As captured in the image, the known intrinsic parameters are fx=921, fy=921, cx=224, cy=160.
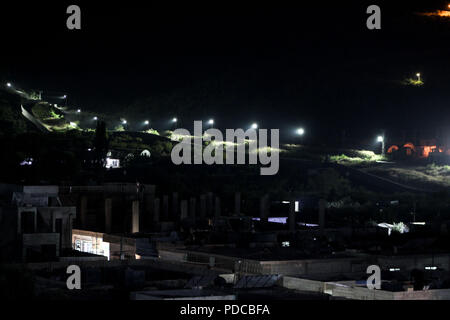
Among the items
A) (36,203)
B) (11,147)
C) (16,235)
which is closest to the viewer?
(16,235)

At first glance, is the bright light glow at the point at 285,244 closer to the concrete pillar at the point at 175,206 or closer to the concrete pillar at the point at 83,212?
the concrete pillar at the point at 83,212

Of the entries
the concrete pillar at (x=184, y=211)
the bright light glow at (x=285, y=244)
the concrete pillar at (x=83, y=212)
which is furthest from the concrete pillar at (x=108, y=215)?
the bright light glow at (x=285, y=244)

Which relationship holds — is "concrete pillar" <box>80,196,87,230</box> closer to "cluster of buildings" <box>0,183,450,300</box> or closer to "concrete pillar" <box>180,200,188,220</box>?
"cluster of buildings" <box>0,183,450,300</box>

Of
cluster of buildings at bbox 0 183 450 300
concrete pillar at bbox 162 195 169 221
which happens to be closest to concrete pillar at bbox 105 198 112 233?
cluster of buildings at bbox 0 183 450 300

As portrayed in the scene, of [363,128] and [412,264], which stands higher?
[363,128]

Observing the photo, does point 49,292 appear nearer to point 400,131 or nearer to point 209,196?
point 209,196

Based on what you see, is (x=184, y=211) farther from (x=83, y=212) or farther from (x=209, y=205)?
(x=83, y=212)

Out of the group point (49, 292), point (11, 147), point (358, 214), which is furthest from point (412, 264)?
point (11, 147)

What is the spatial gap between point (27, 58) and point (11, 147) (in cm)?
5537

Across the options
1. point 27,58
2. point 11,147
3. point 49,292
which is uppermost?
point 27,58

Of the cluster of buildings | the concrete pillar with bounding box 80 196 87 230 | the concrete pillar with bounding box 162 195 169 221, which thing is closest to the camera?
the cluster of buildings

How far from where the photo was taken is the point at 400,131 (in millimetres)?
74125

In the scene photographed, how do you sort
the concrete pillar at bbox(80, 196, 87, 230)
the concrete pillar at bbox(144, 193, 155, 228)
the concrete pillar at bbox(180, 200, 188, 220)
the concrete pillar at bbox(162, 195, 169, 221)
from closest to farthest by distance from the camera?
1. the concrete pillar at bbox(80, 196, 87, 230)
2. the concrete pillar at bbox(180, 200, 188, 220)
3. the concrete pillar at bbox(144, 193, 155, 228)
4. the concrete pillar at bbox(162, 195, 169, 221)

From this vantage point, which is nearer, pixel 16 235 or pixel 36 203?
pixel 16 235
